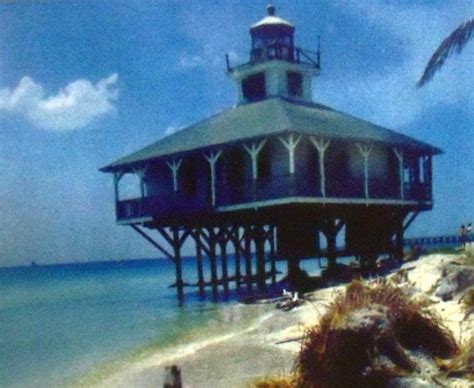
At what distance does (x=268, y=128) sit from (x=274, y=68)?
5976 millimetres

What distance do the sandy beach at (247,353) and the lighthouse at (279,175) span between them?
4572 mm

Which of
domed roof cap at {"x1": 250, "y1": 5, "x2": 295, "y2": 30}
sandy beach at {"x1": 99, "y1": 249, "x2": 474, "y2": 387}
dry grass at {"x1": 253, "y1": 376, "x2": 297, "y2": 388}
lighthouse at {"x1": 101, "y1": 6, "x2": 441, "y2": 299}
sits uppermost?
domed roof cap at {"x1": 250, "y1": 5, "x2": 295, "y2": 30}

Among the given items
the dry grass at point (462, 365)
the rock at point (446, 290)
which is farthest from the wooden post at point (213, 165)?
the dry grass at point (462, 365)

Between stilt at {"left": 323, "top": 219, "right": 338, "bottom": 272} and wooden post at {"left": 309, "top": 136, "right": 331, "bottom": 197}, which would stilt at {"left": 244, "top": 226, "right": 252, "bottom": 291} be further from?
wooden post at {"left": 309, "top": 136, "right": 331, "bottom": 197}

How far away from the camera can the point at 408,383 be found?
5.16 meters

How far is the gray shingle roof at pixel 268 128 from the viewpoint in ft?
54.6

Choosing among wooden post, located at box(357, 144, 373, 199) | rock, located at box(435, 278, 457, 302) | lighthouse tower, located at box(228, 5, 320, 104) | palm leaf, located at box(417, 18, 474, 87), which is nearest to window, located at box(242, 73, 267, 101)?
lighthouse tower, located at box(228, 5, 320, 104)

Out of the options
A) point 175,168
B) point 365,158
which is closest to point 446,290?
point 365,158

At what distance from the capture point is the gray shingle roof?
16.6 meters

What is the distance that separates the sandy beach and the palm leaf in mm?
3377

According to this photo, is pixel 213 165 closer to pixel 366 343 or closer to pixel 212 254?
pixel 212 254

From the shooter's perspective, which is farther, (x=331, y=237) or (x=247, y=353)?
(x=331, y=237)

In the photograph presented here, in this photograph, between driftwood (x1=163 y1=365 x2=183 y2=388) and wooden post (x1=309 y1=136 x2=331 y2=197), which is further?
wooden post (x1=309 y1=136 x2=331 y2=197)

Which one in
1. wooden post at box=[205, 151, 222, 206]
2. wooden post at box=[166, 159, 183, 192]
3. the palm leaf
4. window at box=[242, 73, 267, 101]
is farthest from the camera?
window at box=[242, 73, 267, 101]
